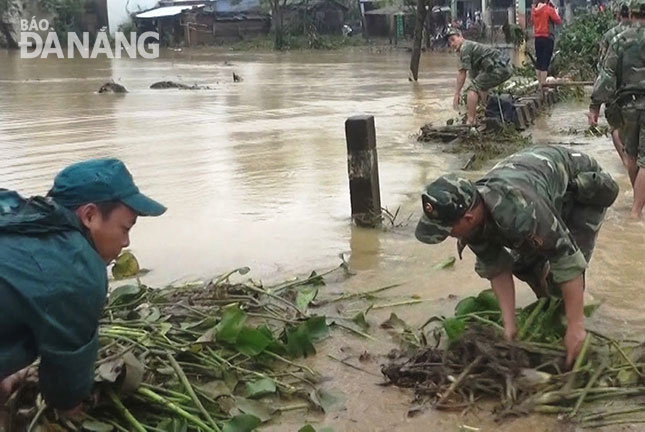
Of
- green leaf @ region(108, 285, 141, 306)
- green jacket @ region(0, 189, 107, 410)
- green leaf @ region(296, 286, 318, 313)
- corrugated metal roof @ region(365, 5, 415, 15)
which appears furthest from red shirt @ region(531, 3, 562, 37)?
corrugated metal roof @ region(365, 5, 415, 15)

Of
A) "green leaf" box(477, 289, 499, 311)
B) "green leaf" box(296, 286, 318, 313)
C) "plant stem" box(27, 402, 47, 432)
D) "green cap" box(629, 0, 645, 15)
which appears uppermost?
"green cap" box(629, 0, 645, 15)

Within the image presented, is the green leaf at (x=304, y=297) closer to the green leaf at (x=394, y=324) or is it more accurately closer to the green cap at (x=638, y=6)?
the green leaf at (x=394, y=324)

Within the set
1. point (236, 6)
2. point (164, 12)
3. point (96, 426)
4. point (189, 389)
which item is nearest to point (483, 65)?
point (189, 389)

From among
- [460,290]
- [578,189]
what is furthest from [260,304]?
[578,189]

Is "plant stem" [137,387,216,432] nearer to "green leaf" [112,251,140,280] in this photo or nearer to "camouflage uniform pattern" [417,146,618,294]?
"camouflage uniform pattern" [417,146,618,294]

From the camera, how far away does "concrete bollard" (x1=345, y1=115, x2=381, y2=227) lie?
6.99m

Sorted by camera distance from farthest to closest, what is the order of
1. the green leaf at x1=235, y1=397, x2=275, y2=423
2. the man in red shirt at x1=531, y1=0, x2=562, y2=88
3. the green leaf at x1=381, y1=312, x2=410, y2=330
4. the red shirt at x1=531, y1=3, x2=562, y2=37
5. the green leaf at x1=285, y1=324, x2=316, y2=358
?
the red shirt at x1=531, y1=3, x2=562, y2=37 → the man in red shirt at x1=531, y1=0, x2=562, y2=88 → the green leaf at x1=381, y1=312, x2=410, y2=330 → the green leaf at x1=285, y1=324, x2=316, y2=358 → the green leaf at x1=235, y1=397, x2=275, y2=423

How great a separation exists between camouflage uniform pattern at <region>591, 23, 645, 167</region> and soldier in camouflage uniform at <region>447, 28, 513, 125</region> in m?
4.49

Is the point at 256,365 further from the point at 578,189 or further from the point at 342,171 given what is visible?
the point at 342,171

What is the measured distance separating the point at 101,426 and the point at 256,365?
102 centimetres

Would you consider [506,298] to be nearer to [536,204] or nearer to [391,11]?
[536,204]

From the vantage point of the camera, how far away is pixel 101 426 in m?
3.17

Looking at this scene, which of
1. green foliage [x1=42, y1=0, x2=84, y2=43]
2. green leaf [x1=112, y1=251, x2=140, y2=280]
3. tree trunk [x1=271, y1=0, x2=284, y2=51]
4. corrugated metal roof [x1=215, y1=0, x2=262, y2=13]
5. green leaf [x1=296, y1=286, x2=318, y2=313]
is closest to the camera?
green leaf [x1=296, y1=286, x2=318, y2=313]

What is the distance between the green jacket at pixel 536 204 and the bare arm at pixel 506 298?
0.04m
